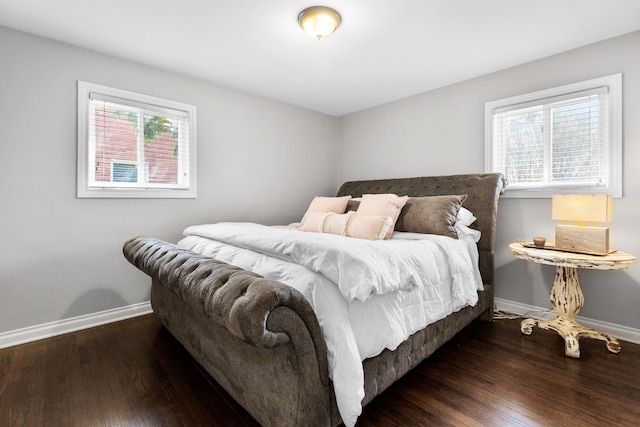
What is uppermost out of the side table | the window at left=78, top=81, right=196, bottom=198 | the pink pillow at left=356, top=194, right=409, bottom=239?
the window at left=78, top=81, right=196, bottom=198

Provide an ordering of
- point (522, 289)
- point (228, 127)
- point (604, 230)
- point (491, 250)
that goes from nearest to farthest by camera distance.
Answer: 1. point (604, 230)
2. point (491, 250)
3. point (522, 289)
4. point (228, 127)

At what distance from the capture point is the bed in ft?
3.75

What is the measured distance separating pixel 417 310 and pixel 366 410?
586 millimetres

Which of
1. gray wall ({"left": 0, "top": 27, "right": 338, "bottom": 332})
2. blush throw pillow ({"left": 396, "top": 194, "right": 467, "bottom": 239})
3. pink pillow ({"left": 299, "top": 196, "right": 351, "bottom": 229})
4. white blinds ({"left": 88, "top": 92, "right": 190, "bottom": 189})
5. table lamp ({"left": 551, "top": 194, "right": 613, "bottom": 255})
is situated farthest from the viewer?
pink pillow ({"left": 299, "top": 196, "right": 351, "bottom": 229})

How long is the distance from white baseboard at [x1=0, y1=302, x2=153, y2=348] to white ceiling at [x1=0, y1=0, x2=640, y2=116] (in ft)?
7.54

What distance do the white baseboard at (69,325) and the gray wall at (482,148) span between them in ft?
10.2

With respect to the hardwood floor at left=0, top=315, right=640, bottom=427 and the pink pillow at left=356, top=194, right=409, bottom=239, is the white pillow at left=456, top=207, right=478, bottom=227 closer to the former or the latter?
the pink pillow at left=356, top=194, right=409, bottom=239

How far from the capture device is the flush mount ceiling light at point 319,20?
2037mm

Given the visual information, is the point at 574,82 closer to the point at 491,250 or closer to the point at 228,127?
the point at 491,250

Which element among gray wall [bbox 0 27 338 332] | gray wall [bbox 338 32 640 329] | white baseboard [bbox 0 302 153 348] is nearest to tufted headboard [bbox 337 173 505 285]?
gray wall [bbox 338 32 640 329]

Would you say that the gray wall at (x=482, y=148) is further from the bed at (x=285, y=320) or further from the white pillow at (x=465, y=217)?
the bed at (x=285, y=320)

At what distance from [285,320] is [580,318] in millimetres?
2825

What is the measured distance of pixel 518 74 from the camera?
2.90 m

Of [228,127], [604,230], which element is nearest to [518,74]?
[604,230]
